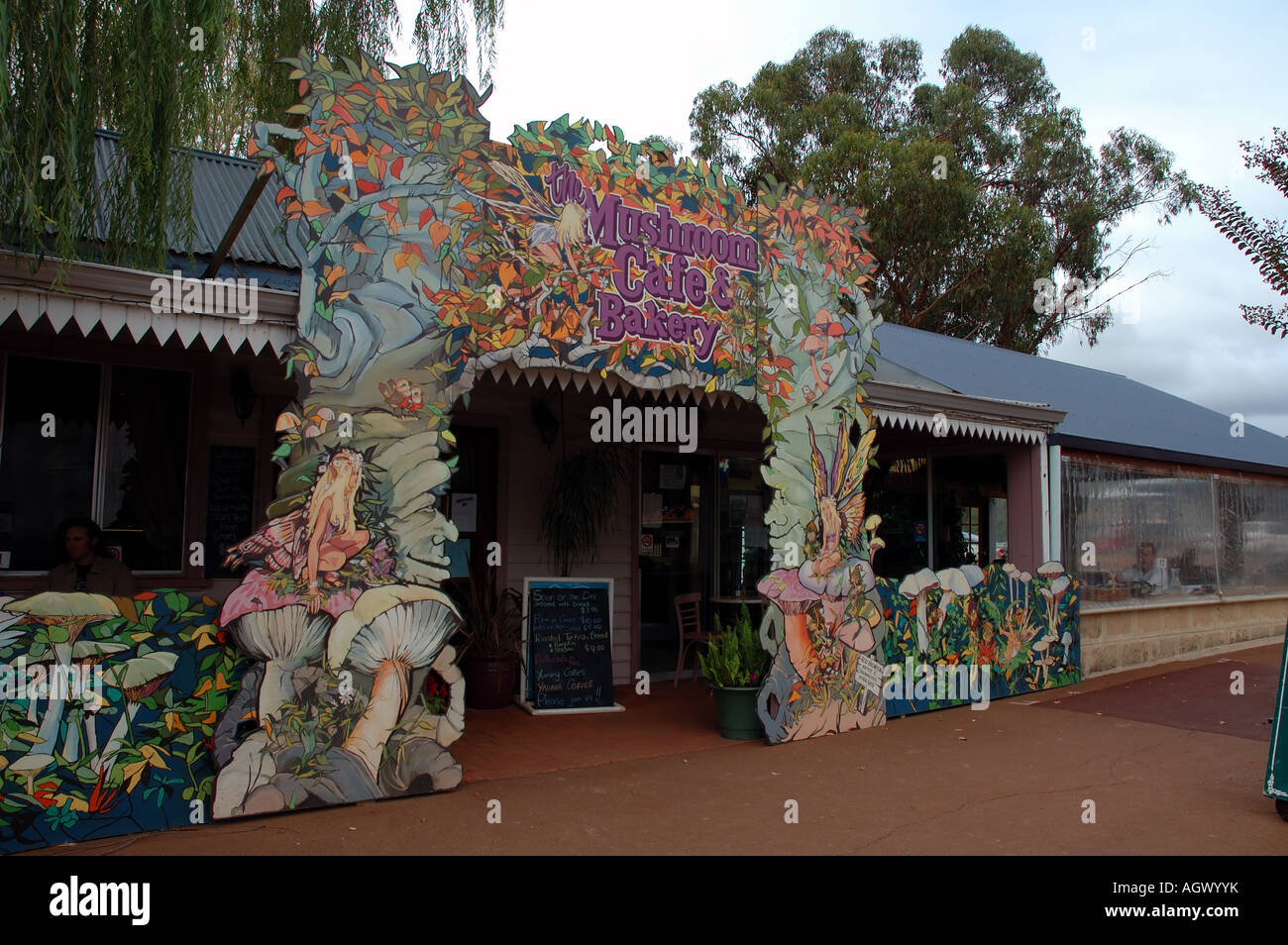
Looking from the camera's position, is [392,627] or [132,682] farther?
[392,627]

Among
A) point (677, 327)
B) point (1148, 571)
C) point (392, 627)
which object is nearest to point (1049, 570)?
point (1148, 571)

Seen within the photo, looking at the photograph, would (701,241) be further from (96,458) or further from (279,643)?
(96,458)

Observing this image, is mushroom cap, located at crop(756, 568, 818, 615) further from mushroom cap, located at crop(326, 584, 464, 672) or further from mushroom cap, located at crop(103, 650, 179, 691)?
mushroom cap, located at crop(103, 650, 179, 691)

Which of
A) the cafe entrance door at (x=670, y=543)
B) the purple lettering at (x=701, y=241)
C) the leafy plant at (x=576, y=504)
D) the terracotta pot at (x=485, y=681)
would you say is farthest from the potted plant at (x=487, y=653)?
the purple lettering at (x=701, y=241)

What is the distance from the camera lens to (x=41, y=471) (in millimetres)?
6445

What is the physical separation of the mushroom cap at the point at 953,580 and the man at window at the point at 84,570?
6.45 meters

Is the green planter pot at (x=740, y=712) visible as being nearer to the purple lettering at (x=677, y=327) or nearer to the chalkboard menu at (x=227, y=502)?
the purple lettering at (x=677, y=327)

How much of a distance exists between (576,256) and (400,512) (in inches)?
80.6

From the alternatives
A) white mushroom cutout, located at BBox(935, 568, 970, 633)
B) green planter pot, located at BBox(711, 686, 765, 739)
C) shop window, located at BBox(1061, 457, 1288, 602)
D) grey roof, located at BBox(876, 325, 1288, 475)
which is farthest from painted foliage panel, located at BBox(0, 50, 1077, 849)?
grey roof, located at BBox(876, 325, 1288, 475)

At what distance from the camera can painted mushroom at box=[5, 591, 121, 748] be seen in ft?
14.9

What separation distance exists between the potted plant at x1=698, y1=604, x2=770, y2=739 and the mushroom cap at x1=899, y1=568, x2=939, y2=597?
1.55 metres

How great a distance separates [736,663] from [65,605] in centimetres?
450

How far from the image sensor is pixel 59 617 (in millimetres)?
4613
